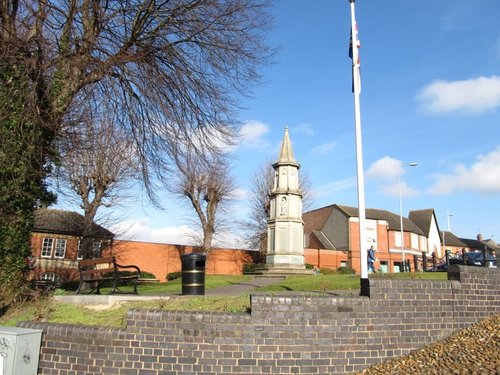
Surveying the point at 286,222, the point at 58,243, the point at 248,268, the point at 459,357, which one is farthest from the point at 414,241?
the point at 459,357

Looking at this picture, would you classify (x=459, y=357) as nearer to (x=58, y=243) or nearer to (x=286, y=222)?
(x=286, y=222)

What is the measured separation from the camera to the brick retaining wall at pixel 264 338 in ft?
21.0

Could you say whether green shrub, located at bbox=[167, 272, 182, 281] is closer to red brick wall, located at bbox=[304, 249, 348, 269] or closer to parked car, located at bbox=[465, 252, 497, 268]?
red brick wall, located at bbox=[304, 249, 348, 269]

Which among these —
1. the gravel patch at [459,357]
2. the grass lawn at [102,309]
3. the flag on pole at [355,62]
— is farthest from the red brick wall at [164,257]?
the gravel patch at [459,357]

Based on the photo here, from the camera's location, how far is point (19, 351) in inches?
254

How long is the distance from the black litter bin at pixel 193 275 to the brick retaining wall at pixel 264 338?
3.73 meters

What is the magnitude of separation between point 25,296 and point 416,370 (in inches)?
328

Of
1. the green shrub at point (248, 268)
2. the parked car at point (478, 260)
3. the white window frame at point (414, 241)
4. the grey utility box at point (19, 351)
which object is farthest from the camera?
the white window frame at point (414, 241)

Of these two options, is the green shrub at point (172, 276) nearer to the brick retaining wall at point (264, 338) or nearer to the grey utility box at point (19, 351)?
the brick retaining wall at point (264, 338)

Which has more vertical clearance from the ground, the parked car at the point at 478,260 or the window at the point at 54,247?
the window at the point at 54,247

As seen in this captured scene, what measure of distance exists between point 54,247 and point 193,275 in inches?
1136

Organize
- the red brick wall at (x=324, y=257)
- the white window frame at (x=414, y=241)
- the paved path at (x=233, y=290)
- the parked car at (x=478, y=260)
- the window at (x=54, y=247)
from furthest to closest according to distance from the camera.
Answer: the white window frame at (x=414, y=241) → the red brick wall at (x=324, y=257) → the window at (x=54, y=247) → the parked car at (x=478, y=260) → the paved path at (x=233, y=290)

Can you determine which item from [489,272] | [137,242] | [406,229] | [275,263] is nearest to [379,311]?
[489,272]


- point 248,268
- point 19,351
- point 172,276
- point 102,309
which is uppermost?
point 248,268
